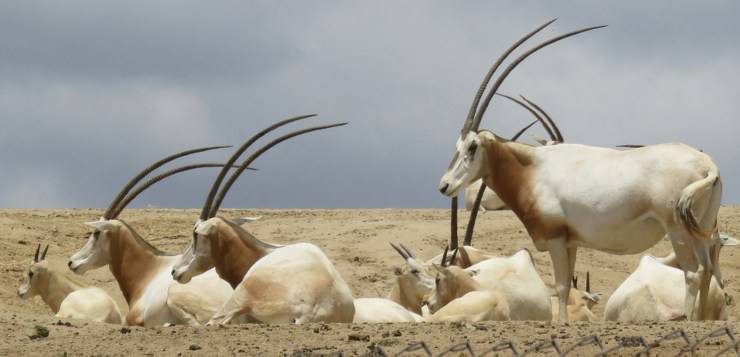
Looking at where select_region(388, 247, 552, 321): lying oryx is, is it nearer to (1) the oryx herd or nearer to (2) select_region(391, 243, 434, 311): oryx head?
(1) the oryx herd

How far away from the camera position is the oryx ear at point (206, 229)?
11.7 metres

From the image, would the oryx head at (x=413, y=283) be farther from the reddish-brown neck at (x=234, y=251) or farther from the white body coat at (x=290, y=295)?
the white body coat at (x=290, y=295)

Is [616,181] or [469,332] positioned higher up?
[616,181]

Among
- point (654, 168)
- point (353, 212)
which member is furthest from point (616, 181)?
point (353, 212)

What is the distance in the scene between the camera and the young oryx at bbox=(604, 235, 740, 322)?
12.1 metres

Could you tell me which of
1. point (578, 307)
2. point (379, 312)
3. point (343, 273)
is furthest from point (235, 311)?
point (343, 273)

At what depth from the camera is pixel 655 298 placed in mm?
12398

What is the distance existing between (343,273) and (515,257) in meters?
4.51

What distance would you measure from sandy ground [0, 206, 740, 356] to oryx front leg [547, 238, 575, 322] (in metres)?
1.54

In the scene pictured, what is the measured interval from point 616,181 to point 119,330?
3.35 metres

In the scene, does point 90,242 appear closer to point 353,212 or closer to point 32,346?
point 32,346

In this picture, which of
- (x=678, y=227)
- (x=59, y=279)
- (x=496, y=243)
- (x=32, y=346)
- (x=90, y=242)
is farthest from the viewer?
(x=496, y=243)

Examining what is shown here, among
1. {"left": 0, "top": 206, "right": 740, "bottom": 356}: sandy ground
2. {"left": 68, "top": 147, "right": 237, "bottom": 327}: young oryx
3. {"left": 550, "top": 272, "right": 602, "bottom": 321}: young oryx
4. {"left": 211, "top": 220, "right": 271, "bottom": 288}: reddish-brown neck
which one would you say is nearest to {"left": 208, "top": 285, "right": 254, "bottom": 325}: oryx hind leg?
{"left": 0, "top": 206, "right": 740, "bottom": 356}: sandy ground

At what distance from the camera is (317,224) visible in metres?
22.0
